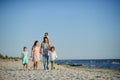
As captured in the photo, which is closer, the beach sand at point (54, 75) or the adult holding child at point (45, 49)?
the beach sand at point (54, 75)

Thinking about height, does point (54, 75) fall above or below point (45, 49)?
below

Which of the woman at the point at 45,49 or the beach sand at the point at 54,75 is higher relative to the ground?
the woman at the point at 45,49

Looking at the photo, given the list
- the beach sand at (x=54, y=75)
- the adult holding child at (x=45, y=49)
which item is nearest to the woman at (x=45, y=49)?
the adult holding child at (x=45, y=49)

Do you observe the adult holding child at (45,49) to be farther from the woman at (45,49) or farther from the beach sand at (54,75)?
the beach sand at (54,75)

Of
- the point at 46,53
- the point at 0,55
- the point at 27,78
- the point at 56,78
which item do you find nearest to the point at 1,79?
the point at 27,78

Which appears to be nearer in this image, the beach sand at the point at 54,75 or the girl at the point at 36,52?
the beach sand at the point at 54,75

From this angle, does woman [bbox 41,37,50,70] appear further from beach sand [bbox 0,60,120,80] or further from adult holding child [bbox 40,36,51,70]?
beach sand [bbox 0,60,120,80]

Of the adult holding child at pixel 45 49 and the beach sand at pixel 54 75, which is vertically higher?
the adult holding child at pixel 45 49

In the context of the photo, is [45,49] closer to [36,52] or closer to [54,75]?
[36,52]

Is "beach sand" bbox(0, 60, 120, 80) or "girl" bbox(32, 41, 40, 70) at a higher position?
"girl" bbox(32, 41, 40, 70)

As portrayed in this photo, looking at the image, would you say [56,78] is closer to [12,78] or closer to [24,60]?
[12,78]

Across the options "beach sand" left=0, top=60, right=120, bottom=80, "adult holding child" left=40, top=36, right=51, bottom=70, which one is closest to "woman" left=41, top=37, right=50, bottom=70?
"adult holding child" left=40, top=36, right=51, bottom=70

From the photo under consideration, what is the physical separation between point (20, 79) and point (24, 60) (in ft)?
17.7

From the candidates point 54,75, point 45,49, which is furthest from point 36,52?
point 54,75
